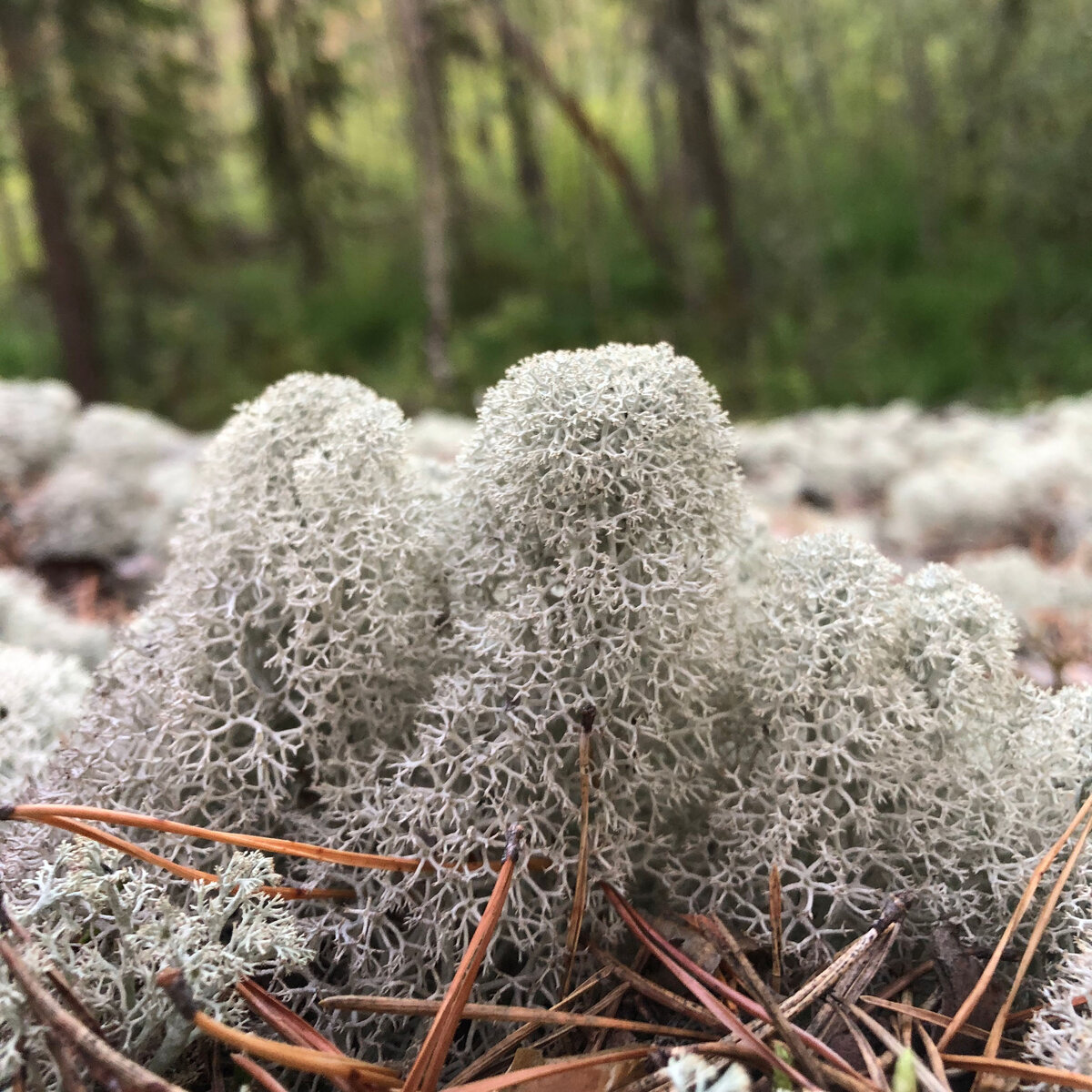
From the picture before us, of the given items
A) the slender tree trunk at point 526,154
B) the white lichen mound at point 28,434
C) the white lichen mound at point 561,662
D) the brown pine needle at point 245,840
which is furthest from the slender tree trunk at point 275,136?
the brown pine needle at point 245,840

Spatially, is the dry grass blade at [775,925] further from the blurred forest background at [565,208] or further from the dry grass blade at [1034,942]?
the blurred forest background at [565,208]

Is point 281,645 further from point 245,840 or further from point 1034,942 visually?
point 1034,942

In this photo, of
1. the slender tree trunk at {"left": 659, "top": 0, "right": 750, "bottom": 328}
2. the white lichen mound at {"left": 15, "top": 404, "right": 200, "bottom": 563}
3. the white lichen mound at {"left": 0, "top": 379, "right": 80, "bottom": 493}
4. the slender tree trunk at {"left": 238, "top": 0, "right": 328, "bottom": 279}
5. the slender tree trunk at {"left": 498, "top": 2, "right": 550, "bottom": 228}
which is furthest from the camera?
the slender tree trunk at {"left": 498, "top": 2, "right": 550, "bottom": 228}

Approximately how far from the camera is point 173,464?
10.5ft

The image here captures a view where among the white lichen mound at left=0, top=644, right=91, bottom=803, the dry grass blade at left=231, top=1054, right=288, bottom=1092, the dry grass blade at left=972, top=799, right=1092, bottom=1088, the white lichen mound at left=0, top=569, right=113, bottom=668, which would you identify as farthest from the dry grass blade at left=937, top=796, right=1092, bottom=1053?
the white lichen mound at left=0, top=569, right=113, bottom=668

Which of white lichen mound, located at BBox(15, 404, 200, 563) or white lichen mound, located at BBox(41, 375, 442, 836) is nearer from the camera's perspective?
white lichen mound, located at BBox(41, 375, 442, 836)

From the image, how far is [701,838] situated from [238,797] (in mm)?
645

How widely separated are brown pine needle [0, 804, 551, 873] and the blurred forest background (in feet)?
14.4

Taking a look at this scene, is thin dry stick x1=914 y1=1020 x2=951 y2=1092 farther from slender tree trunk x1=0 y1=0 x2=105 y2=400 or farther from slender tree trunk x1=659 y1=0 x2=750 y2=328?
slender tree trunk x1=659 y1=0 x2=750 y2=328

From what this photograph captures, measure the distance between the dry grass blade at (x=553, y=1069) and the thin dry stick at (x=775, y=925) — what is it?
20 cm

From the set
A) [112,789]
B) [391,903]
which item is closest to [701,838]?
[391,903]

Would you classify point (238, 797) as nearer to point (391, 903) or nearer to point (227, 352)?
point (391, 903)

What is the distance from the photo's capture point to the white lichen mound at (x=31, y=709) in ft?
4.48

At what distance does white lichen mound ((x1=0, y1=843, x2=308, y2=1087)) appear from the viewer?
92 cm
